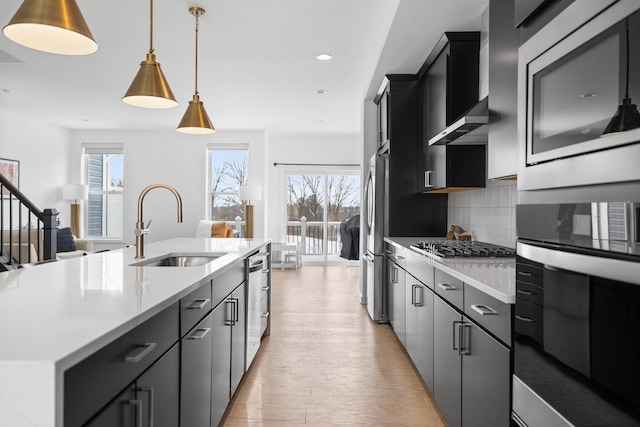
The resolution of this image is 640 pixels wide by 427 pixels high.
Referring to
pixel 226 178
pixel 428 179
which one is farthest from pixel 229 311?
pixel 226 178

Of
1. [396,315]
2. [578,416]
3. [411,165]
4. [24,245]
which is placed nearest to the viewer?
[578,416]

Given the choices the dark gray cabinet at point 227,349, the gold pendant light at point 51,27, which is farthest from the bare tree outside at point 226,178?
the gold pendant light at point 51,27

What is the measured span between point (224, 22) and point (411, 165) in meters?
2.05

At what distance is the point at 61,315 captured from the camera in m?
1.05

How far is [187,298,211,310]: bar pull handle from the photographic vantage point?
1.58m

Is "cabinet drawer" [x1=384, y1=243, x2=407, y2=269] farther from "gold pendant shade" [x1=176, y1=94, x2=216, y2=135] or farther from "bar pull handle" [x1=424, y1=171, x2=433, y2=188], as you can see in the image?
"gold pendant shade" [x1=176, y1=94, x2=216, y2=135]

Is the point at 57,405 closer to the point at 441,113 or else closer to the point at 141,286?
the point at 141,286

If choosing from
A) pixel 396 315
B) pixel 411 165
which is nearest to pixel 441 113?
pixel 411 165

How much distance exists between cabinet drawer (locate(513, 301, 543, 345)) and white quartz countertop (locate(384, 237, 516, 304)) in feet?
0.31

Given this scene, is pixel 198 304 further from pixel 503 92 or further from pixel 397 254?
pixel 397 254

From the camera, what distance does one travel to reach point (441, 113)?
3.19 meters

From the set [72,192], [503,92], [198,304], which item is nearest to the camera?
[198,304]

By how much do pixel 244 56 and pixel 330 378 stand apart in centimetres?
301

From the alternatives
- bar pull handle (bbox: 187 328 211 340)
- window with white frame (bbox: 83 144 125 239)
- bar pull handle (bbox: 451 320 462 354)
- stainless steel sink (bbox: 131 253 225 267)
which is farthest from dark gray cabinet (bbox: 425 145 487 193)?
window with white frame (bbox: 83 144 125 239)
